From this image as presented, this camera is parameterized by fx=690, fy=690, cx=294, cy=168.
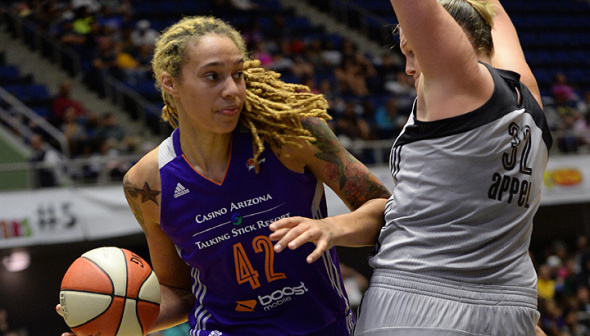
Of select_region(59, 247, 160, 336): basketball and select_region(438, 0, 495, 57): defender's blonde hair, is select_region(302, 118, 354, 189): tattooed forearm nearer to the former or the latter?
select_region(438, 0, 495, 57): defender's blonde hair

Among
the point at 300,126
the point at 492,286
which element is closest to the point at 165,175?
the point at 300,126

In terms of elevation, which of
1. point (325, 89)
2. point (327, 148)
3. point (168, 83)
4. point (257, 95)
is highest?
point (325, 89)

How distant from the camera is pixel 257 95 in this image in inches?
113

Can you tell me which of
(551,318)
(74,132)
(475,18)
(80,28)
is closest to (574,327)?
(551,318)

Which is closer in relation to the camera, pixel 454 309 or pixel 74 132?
pixel 454 309

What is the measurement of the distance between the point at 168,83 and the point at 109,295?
90 centimetres

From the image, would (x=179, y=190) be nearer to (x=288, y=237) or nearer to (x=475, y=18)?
(x=288, y=237)

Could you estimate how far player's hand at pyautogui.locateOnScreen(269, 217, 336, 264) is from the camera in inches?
84.5

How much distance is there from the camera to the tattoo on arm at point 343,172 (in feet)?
9.36

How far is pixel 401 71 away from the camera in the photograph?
46.3 ft

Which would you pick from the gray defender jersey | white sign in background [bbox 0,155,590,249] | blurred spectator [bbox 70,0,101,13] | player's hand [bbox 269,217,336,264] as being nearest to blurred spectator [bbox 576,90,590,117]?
white sign in background [bbox 0,155,590,249]

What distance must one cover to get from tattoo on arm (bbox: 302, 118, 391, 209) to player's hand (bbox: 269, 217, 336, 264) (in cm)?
60

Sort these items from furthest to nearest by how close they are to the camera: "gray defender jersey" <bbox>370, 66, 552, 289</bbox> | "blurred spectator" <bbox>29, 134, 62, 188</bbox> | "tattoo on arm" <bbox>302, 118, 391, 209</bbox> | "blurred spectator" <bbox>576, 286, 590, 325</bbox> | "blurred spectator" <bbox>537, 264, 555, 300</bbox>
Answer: "blurred spectator" <bbox>537, 264, 555, 300</bbox> < "blurred spectator" <bbox>576, 286, 590, 325</bbox> < "blurred spectator" <bbox>29, 134, 62, 188</bbox> < "tattoo on arm" <bbox>302, 118, 391, 209</bbox> < "gray defender jersey" <bbox>370, 66, 552, 289</bbox>

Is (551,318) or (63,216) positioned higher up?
(63,216)
